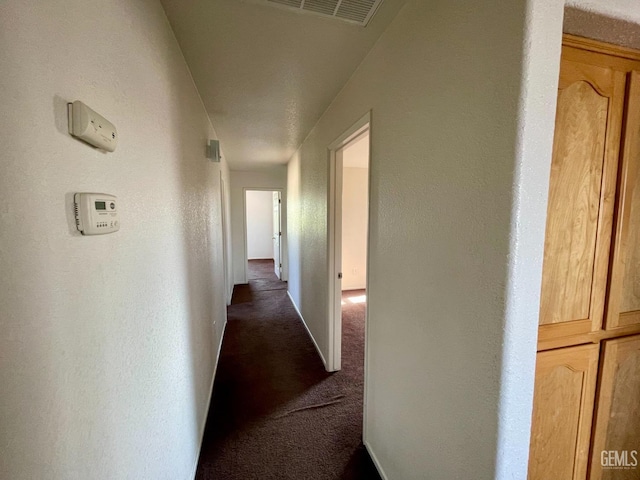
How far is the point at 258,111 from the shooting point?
7.66ft

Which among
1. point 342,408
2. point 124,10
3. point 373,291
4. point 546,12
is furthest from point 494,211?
point 342,408

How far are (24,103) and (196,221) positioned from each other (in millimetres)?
1384

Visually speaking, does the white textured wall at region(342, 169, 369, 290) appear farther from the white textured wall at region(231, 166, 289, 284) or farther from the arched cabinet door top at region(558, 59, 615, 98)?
the arched cabinet door top at region(558, 59, 615, 98)

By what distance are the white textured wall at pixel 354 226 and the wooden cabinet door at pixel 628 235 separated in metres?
3.95

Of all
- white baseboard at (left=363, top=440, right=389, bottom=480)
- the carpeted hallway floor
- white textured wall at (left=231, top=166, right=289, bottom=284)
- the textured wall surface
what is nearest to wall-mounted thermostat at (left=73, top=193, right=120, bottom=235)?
the textured wall surface

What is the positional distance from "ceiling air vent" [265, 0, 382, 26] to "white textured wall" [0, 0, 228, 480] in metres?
0.58

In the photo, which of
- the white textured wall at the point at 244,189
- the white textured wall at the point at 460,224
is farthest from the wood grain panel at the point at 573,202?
the white textured wall at the point at 244,189

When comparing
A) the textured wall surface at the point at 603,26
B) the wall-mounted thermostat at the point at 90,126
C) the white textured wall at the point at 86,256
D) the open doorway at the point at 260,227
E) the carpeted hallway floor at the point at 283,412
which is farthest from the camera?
the open doorway at the point at 260,227

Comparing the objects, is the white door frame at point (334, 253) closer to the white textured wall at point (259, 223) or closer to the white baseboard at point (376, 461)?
the white baseboard at point (376, 461)

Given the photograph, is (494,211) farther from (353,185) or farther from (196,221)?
(353,185)

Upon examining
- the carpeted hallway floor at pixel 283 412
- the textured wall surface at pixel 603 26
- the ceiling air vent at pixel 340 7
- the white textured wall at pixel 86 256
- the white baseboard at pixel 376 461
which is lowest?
the carpeted hallway floor at pixel 283 412

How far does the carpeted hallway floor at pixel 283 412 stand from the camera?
5.20 ft

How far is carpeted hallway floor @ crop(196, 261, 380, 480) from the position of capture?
1.59 m

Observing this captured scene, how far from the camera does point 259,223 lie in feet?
28.1
